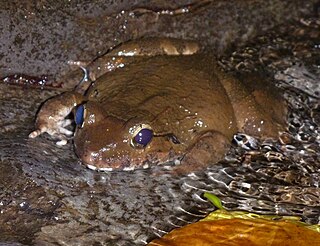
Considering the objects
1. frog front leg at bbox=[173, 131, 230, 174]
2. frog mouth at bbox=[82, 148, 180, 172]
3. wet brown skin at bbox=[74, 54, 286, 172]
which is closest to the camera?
frog mouth at bbox=[82, 148, 180, 172]

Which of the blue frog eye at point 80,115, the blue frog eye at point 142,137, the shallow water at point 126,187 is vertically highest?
the blue frog eye at point 80,115

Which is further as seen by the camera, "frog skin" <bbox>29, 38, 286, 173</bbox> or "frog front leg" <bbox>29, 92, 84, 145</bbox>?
"frog front leg" <bbox>29, 92, 84, 145</bbox>

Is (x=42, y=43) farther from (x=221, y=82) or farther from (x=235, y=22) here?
(x=235, y=22)

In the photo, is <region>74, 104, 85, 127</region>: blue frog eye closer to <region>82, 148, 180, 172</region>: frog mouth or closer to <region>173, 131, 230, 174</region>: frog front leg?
<region>82, 148, 180, 172</region>: frog mouth

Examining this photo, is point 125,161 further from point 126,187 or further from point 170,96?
point 170,96

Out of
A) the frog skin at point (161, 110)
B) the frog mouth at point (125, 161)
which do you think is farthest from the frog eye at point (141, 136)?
the frog mouth at point (125, 161)

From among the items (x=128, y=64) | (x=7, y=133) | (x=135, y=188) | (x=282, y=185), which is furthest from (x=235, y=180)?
(x=7, y=133)

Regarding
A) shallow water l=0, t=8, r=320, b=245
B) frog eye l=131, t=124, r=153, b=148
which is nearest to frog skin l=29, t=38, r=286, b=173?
frog eye l=131, t=124, r=153, b=148

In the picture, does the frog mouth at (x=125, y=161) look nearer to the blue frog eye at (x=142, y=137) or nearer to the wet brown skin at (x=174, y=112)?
the wet brown skin at (x=174, y=112)
